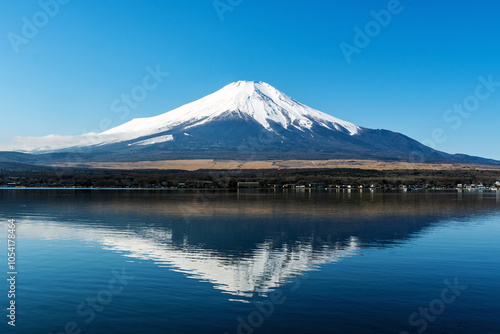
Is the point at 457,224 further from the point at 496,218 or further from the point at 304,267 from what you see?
the point at 304,267

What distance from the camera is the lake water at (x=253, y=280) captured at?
13273 millimetres

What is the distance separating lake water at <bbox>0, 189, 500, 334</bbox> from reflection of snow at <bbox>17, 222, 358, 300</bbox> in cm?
6

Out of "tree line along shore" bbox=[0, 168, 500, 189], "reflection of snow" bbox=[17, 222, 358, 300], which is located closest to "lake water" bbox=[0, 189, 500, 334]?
"reflection of snow" bbox=[17, 222, 358, 300]

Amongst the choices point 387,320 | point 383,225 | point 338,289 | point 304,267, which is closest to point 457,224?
point 383,225

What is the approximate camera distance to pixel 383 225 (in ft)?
123

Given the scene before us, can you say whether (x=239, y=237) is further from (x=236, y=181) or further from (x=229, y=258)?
(x=236, y=181)

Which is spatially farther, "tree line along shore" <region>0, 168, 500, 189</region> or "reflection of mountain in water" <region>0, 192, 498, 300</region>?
"tree line along shore" <region>0, 168, 500, 189</region>

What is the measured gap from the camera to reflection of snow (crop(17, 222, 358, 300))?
59.0 ft

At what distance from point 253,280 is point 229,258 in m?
4.66

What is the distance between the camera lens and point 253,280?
18109 millimetres

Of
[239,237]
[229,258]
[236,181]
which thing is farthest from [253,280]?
[236,181]

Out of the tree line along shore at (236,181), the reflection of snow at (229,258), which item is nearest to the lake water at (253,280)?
the reflection of snow at (229,258)

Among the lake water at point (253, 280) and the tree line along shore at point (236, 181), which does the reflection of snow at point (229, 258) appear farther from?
the tree line along shore at point (236, 181)

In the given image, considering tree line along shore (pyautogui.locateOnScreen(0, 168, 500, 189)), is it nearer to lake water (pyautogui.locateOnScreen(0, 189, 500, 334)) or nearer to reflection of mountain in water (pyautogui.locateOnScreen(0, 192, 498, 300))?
reflection of mountain in water (pyautogui.locateOnScreen(0, 192, 498, 300))
